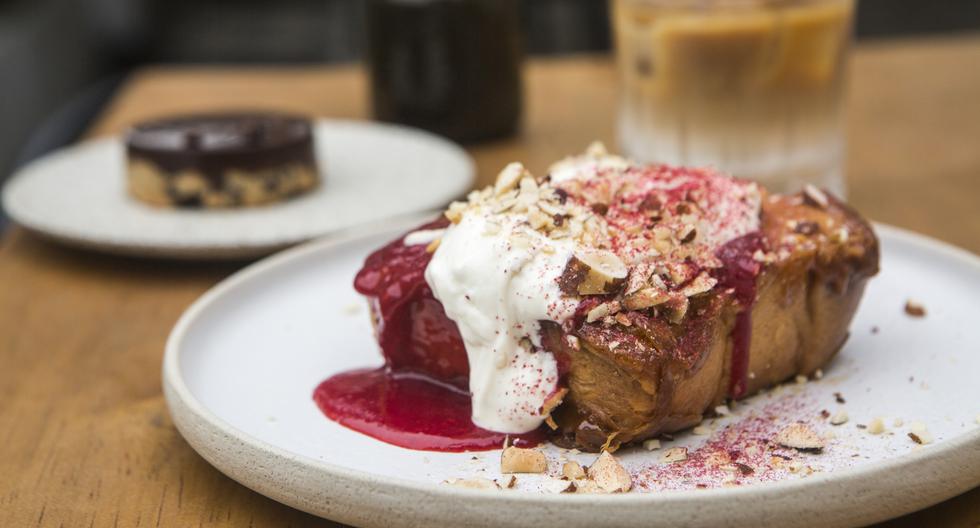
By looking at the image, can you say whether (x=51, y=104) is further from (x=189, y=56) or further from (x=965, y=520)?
(x=965, y=520)

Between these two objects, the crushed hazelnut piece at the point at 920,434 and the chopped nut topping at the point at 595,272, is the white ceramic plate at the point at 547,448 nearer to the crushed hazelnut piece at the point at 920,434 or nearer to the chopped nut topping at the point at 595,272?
the crushed hazelnut piece at the point at 920,434

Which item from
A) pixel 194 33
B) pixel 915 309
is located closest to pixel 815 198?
pixel 915 309

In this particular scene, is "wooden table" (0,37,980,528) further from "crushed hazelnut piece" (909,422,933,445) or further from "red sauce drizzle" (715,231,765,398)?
"red sauce drizzle" (715,231,765,398)

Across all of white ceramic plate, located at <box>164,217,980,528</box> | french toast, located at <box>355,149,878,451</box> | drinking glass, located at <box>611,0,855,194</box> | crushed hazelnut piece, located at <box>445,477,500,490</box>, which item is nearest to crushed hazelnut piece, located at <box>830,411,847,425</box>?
white ceramic plate, located at <box>164,217,980,528</box>

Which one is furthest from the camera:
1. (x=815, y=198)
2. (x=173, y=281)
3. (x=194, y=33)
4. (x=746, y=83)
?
(x=194, y=33)

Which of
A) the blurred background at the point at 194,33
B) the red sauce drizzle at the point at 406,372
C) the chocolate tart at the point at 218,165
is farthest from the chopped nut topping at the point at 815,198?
the blurred background at the point at 194,33

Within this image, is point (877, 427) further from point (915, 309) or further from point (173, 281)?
point (173, 281)
